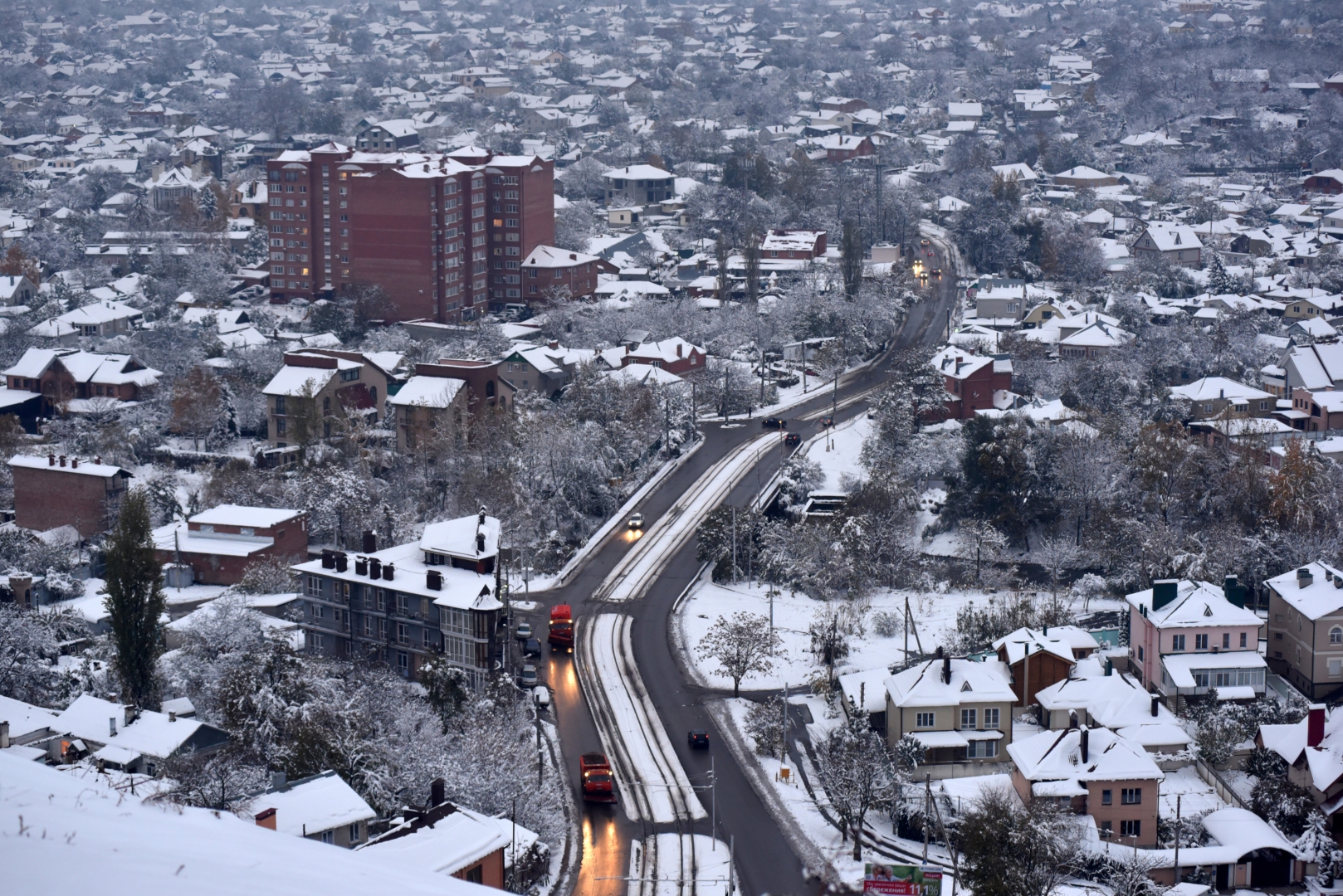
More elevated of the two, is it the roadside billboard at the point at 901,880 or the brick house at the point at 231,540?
the roadside billboard at the point at 901,880

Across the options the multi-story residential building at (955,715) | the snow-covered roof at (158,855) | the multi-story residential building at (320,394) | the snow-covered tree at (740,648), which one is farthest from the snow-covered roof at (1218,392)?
the snow-covered roof at (158,855)

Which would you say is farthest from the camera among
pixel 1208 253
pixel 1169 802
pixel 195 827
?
pixel 1208 253

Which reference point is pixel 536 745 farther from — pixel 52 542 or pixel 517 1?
pixel 517 1

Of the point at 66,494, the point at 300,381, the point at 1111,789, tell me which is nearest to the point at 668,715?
the point at 1111,789

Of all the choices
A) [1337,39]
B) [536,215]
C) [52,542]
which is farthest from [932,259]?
[1337,39]

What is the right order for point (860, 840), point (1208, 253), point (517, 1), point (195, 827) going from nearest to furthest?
1. point (195, 827)
2. point (860, 840)
3. point (1208, 253)
4. point (517, 1)

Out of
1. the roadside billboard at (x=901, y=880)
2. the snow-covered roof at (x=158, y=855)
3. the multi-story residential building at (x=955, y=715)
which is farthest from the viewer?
the multi-story residential building at (x=955, y=715)

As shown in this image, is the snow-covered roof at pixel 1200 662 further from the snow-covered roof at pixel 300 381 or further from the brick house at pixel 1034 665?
the snow-covered roof at pixel 300 381
